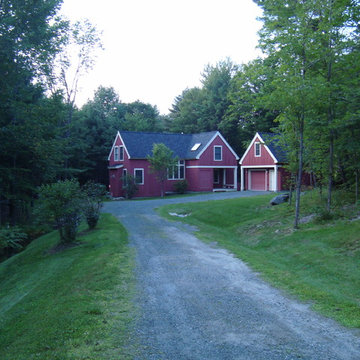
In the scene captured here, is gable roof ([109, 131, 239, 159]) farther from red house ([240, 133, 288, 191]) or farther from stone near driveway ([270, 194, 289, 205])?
stone near driveway ([270, 194, 289, 205])

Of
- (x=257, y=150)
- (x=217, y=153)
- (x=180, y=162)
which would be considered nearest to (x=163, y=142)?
(x=180, y=162)

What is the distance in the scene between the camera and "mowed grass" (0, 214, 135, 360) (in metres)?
5.29

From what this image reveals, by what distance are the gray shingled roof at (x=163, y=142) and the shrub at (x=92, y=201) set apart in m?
19.1

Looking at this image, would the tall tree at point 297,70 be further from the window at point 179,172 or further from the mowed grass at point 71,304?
the window at point 179,172

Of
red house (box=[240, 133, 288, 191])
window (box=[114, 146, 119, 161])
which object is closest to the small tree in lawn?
window (box=[114, 146, 119, 161])

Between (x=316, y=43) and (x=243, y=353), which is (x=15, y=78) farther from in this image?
(x=243, y=353)

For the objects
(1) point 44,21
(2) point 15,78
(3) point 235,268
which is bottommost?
(3) point 235,268

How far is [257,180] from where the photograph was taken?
36688mm

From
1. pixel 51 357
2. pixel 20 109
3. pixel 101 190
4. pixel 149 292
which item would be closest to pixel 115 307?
pixel 149 292

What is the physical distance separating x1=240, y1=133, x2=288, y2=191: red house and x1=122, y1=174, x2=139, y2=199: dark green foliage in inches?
403

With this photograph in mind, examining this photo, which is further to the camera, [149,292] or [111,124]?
[111,124]

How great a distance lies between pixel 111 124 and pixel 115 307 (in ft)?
132

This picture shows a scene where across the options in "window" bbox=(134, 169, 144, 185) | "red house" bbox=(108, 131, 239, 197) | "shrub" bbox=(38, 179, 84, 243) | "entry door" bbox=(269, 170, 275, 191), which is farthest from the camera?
"red house" bbox=(108, 131, 239, 197)

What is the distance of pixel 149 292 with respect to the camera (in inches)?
303
